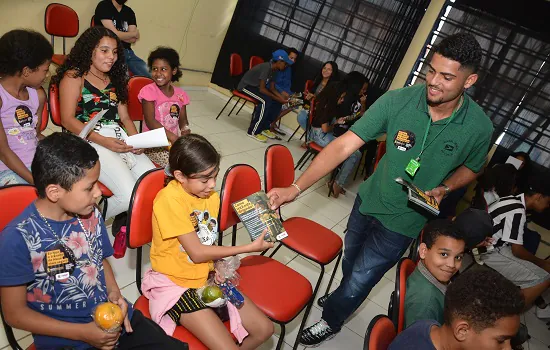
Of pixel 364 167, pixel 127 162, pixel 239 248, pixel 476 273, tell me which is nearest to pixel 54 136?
pixel 239 248

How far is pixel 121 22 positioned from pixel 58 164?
3577 millimetres

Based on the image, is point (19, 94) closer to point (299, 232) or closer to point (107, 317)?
point (107, 317)

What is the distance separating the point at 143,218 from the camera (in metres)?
1.62

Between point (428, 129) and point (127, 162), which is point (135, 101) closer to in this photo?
point (127, 162)

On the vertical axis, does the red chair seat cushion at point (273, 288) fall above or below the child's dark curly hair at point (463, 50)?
below

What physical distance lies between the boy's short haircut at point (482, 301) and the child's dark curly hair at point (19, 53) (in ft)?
7.88

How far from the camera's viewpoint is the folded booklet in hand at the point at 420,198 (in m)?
1.71

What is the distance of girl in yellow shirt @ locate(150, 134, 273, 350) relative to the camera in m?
1.47

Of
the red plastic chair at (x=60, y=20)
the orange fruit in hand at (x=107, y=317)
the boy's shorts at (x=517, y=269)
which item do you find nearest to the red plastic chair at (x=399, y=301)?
the orange fruit in hand at (x=107, y=317)

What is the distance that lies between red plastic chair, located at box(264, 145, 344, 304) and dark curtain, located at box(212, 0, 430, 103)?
451 centimetres

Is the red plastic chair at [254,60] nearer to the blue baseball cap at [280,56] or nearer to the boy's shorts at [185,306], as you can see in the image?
the blue baseball cap at [280,56]

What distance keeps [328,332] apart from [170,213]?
143 centimetres

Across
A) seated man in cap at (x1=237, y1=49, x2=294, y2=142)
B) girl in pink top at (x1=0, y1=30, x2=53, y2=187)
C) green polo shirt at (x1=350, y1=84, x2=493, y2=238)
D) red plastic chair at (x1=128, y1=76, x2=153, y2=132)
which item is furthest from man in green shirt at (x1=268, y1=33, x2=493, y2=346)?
seated man in cap at (x1=237, y1=49, x2=294, y2=142)

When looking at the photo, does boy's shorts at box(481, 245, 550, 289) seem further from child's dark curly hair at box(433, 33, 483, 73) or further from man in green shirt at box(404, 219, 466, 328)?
child's dark curly hair at box(433, 33, 483, 73)
